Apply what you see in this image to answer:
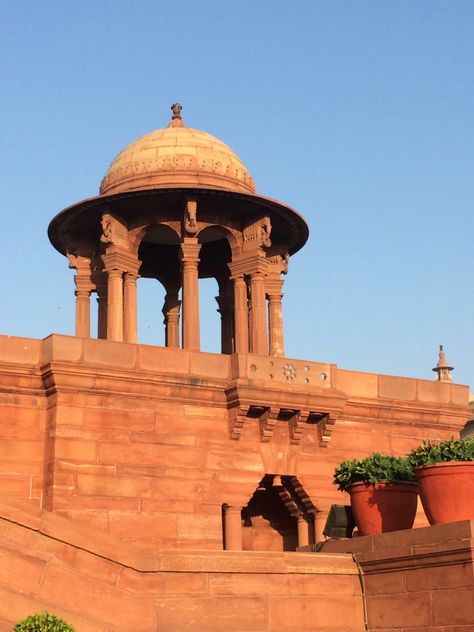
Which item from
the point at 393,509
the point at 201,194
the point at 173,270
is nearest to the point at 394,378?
the point at 201,194

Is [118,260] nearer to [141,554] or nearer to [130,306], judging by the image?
[130,306]

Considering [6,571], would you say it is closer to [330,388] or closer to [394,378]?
[330,388]

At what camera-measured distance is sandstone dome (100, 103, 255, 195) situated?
30734 mm

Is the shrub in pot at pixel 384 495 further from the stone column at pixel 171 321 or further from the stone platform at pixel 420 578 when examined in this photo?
the stone column at pixel 171 321

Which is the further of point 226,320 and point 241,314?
point 226,320

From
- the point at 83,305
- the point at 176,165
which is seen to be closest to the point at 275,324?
the point at 176,165

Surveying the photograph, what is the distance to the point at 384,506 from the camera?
53.1 feet

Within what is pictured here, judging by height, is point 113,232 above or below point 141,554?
above

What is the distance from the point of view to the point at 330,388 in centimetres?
2706

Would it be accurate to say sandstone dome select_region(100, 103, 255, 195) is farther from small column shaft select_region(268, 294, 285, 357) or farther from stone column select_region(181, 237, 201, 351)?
small column shaft select_region(268, 294, 285, 357)

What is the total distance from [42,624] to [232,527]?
13.3m

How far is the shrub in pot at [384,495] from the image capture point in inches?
637

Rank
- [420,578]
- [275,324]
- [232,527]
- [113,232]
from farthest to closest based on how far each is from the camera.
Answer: [275,324] → [113,232] → [232,527] → [420,578]

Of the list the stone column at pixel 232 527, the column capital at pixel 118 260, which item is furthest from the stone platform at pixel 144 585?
the column capital at pixel 118 260
